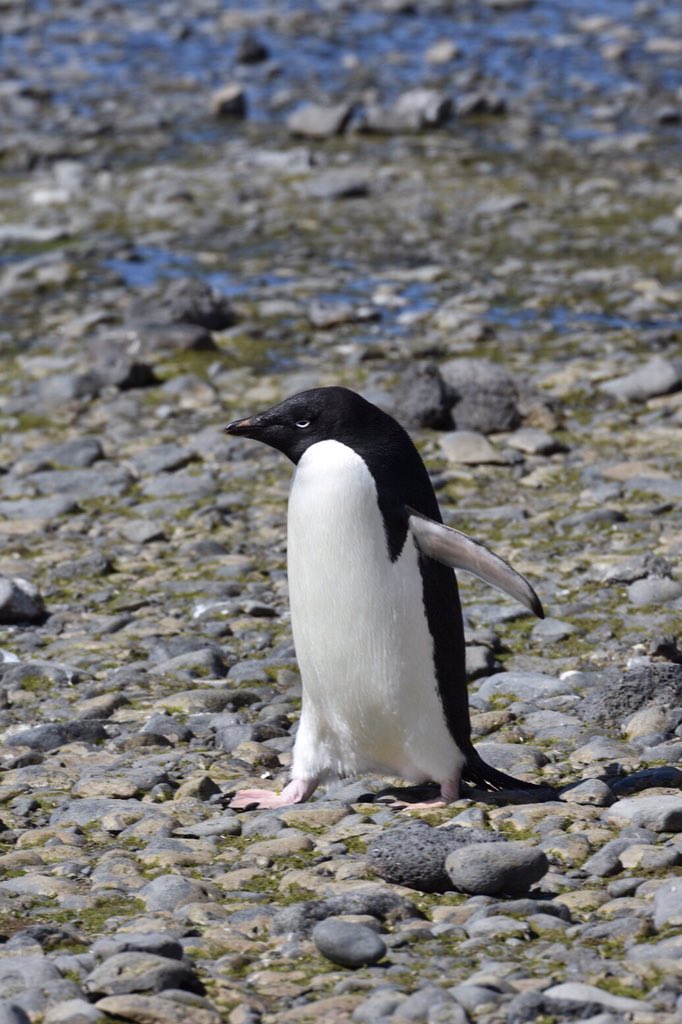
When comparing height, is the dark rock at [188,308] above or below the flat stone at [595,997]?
below

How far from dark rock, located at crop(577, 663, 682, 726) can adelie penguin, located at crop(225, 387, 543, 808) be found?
1.81 ft

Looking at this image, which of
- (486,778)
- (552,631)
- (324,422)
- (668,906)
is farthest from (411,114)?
(668,906)

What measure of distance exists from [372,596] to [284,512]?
284 centimetres

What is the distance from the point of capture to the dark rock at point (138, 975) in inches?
133

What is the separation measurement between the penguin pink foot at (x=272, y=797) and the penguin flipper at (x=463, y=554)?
28.5 inches

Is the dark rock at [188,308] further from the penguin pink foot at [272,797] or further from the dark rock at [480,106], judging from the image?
the dark rock at [480,106]

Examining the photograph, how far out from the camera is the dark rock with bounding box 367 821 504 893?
154 inches

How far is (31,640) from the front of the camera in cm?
627

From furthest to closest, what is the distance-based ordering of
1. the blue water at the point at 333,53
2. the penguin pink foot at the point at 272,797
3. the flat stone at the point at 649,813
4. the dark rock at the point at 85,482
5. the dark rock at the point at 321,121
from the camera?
the blue water at the point at 333,53 < the dark rock at the point at 321,121 < the dark rock at the point at 85,482 < the penguin pink foot at the point at 272,797 < the flat stone at the point at 649,813

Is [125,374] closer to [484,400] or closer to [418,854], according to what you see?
[484,400]

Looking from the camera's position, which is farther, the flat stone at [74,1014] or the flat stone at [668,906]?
the flat stone at [668,906]

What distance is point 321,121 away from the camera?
15234mm

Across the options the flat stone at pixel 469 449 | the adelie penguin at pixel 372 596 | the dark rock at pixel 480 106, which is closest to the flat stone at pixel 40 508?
the flat stone at pixel 469 449

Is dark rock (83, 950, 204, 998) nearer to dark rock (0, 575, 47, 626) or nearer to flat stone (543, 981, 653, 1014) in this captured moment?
flat stone (543, 981, 653, 1014)
